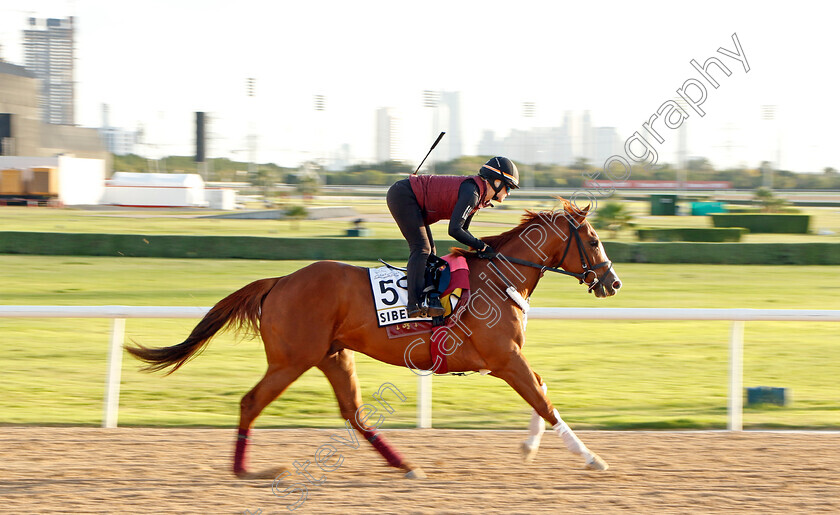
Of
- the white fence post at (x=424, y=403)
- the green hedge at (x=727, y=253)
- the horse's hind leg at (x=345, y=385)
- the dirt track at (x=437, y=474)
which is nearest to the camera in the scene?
the dirt track at (x=437, y=474)

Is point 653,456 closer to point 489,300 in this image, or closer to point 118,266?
point 489,300

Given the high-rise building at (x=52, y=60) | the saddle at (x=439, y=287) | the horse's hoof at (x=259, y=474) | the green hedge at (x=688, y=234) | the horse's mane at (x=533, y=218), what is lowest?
the horse's hoof at (x=259, y=474)

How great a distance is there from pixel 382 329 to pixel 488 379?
277cm

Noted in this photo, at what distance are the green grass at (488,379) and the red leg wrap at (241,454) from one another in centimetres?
121

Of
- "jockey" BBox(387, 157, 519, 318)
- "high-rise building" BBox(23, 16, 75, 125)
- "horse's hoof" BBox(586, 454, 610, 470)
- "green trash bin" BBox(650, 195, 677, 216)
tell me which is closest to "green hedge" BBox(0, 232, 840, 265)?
"jockey" BBox(387, 157, 519, 318)

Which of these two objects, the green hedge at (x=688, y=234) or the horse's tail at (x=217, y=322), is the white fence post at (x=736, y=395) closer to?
the horse's tail at (x=217, y=322)

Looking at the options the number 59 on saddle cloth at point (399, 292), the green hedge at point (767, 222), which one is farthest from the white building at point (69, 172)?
the number 59 on saddle cloth at point (399, 292)

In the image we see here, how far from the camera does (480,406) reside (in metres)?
5.64

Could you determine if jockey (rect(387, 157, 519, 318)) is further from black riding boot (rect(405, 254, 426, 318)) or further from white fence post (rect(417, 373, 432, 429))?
white fence post (rect(417, 373, 432, 429))

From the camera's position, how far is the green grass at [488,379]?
526 centimetres

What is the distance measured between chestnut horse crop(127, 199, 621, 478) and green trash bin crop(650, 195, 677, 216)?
96.4 ft

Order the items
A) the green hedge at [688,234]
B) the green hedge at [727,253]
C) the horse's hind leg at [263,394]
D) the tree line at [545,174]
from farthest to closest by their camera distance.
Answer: the tree line at [545,174]
the green hedge at [688,234]
the green hedge at [727,253]
the horse's hind leg at [263,394]

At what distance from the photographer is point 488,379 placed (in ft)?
21.6

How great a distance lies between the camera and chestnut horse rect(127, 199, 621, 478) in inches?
155
